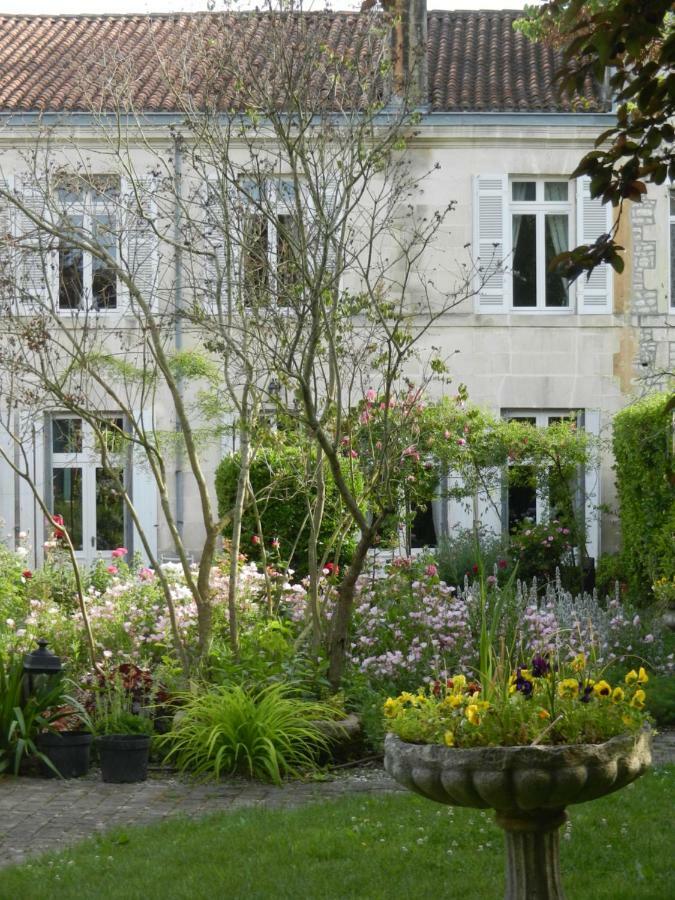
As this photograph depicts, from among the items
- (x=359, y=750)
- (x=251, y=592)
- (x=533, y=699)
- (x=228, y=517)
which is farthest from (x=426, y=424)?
(x=533, y=699)

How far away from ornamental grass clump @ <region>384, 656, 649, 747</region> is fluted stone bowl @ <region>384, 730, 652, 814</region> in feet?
0.30

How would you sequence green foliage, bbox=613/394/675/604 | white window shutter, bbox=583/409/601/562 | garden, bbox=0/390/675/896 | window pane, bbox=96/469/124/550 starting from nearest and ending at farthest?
garden, bbox=0/390/675/896, green foliage, bbox=613/394/675/604, white window shutter, bbox=583/409/601/562, window pane, bbox=96/469/124/550

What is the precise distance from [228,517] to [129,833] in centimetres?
303

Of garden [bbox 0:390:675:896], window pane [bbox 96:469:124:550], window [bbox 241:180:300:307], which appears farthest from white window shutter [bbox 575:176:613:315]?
window [bbox 241:180:300:307]

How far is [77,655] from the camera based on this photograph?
9383mm

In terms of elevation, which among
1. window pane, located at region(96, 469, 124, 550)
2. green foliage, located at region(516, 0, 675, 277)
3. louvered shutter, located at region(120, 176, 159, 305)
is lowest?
window pane, located at region(96, 469, 124, 550)

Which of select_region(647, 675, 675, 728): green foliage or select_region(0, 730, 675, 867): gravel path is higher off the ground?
select_region(647, 675, 675, 728): green foliage

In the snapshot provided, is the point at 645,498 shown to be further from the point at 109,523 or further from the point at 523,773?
the point at 523,773

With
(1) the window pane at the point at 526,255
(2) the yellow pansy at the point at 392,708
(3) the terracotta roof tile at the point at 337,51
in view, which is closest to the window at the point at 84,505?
(3) the terracotta roof tile at the point at 337,51

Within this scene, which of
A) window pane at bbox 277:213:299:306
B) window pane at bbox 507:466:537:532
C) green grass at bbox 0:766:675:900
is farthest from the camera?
window pane at bbox 507:466:537:532

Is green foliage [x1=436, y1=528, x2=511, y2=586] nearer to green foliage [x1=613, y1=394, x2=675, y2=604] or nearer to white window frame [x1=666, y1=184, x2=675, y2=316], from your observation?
green foliage [x1=613, y1=394, x2=675, y2=604]

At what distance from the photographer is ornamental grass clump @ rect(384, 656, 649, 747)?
411 centimetres

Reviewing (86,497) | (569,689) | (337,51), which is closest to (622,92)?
(569,689)

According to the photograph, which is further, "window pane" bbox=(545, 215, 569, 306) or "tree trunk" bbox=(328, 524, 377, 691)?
"window pane" bbox=(545, 215, 569, 306)
